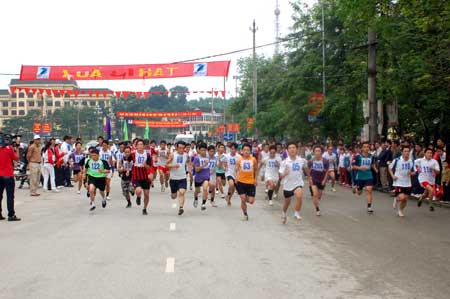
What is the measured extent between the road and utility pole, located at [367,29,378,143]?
10.0 m

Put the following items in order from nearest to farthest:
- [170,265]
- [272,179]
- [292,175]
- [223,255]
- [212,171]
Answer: [170,265] < [223,255] < [292,175] < [212,171] < [272,179]

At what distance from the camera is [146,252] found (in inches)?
415

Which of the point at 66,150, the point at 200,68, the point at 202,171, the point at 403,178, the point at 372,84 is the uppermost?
the point at 200,68

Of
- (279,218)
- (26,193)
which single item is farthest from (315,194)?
(26,193)

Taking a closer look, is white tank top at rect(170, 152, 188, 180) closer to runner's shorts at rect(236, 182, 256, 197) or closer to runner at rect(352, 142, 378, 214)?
runner's shorts at rect(236, 182, 256, 197)

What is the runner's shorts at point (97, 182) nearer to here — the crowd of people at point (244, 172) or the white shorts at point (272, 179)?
the crowd of people at point (244, 172)

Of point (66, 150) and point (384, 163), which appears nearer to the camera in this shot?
point (384, 163)

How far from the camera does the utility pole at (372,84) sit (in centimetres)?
2619

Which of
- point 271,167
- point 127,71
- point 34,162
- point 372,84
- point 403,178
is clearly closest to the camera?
point 403,178

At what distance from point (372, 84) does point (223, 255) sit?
58.9ft

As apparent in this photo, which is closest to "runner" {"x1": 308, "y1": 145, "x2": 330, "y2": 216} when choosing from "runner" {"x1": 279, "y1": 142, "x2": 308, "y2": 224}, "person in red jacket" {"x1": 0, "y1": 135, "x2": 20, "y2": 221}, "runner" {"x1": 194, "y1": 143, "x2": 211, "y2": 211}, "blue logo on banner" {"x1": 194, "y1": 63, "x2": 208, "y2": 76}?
"runner" {"x1": 279, "y1": 142, "x2": 308, "y2": 224}

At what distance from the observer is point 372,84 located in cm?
2673

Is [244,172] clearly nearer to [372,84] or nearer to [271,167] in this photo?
[271,167]

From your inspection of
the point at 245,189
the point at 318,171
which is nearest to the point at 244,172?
the point at 245,189
